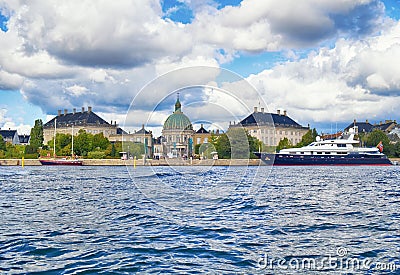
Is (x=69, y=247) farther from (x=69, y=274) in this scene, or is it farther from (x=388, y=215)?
(x=388, y=215)

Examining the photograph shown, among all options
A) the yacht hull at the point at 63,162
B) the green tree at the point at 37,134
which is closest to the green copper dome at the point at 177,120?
the yacht hull at the point at 63,162

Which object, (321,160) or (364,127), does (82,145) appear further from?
(364,127)

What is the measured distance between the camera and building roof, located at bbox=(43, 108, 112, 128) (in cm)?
18238

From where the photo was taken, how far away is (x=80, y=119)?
18438 cm

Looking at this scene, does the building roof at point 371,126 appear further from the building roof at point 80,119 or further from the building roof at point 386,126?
the building roof at point 80,119

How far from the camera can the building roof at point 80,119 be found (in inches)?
7180

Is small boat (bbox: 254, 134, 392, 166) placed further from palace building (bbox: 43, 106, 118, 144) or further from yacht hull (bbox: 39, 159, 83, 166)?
palace building (bbox: 43, 106, 118, 144)

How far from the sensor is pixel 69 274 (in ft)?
32.9

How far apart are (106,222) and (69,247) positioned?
4058 millimetres

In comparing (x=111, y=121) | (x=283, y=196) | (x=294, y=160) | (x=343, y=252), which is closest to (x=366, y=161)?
(x=294, y=160)

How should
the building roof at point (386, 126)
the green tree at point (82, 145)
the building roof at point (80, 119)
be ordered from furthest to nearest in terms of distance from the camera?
the building roof at point (80, 119), the building roof at point (386, 126), the green tree at point (82, 145)

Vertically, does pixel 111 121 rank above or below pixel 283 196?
above

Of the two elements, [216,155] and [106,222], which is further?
[216,155]

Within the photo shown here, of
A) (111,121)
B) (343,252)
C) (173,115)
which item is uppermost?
(111,121)
